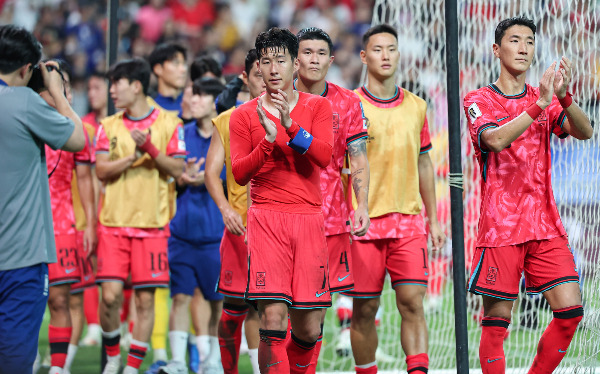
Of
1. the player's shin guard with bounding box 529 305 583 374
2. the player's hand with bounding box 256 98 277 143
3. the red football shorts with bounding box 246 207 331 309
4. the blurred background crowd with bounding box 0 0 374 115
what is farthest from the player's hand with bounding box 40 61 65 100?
the blurred background crowd with bounding box 0 0 374 115

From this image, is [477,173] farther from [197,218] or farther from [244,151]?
[244,151]

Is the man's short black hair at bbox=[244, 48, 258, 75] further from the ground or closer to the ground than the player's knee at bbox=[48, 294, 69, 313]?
further from the ground

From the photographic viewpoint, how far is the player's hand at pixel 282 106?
4.41 metres

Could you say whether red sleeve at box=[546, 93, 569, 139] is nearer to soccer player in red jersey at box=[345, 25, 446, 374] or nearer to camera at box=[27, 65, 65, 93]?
soccer player in red jersey at box=[345, 25, 446, 374]

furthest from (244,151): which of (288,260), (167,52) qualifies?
(167,52)

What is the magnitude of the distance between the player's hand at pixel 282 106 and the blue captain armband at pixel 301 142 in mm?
81

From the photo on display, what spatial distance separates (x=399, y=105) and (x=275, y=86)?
1.48 metres

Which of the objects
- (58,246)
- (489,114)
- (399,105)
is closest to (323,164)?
(489,114)

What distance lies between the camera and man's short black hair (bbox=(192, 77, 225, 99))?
7.14m

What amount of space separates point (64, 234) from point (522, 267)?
3291 mm

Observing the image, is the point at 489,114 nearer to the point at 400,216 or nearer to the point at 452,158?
the point at 452,158

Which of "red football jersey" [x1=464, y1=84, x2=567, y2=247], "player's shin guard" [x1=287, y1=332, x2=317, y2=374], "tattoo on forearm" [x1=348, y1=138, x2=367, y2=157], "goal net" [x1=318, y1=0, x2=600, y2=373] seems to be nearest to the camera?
"player's shin guard" [x1=287, y1=332, x2=317, y2=374]

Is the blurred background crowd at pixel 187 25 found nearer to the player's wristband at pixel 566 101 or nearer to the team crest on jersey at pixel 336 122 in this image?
the team crest on jersey at pixel 336 122

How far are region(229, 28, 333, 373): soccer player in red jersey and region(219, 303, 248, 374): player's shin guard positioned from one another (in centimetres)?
102
